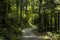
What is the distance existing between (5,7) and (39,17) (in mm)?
1583

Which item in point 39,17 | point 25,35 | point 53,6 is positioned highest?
point 53,6

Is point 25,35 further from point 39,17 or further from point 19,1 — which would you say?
point 19,1

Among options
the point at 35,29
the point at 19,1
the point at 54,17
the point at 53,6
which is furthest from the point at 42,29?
the point at 19,1

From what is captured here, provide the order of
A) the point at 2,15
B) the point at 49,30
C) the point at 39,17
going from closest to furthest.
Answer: the point at 2,15, the point at 49,30, the point at 39,17

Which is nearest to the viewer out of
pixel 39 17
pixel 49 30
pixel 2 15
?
pixel 2 15

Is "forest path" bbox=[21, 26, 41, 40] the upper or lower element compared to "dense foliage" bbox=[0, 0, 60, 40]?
lower

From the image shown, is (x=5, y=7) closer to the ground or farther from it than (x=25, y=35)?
farther from it

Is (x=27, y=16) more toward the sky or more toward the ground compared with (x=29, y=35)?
more toward the sky

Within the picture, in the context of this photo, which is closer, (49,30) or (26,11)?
(49,30)

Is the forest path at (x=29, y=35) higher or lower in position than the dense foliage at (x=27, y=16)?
lower

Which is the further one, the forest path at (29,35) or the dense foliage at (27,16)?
the dense foliage at (27,16)

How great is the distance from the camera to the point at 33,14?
7.04 m

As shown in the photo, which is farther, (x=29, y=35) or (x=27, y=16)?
(x=27, y=16)

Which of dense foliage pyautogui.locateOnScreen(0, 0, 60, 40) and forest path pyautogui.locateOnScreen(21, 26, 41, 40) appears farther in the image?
dense foliage pyautogui.locateOnScreen(0, 0, 60, 40)
